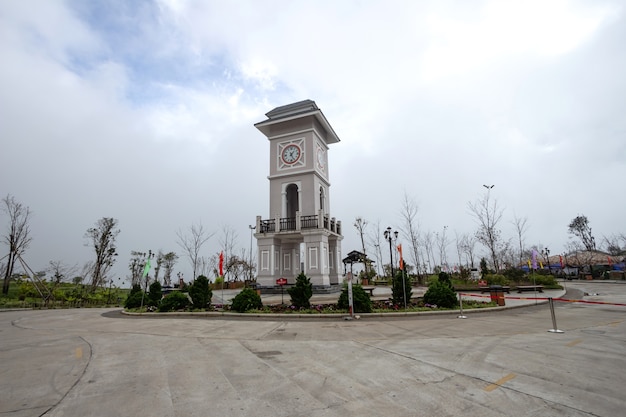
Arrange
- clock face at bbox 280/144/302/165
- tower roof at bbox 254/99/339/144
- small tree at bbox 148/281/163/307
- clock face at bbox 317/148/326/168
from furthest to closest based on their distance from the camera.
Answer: clock face at bbox 317/148/326/168, clock face at bbox 280/144/302/165, tower roof at bbox 254/99/339/144, small tree at bbox 148/281/163/307

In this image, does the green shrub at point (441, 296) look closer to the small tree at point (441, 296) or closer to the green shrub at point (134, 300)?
the small tree at point (441, 296)

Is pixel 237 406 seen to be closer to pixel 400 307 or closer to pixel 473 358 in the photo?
pixel 473 358

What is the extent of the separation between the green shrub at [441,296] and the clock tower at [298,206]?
9240 mm

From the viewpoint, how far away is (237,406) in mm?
3688

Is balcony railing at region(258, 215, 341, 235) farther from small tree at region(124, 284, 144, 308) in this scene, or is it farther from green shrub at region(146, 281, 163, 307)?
small tree at region(124, 284, 144, 308)

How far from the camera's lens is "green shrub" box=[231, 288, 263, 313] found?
41.9 feet

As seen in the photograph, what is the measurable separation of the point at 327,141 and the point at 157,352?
25.7m

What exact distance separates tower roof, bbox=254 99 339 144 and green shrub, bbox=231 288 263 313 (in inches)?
644

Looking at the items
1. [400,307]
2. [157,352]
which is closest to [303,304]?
[400,307]

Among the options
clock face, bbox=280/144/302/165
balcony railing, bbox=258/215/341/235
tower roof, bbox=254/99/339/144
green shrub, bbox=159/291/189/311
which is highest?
tower roof, bbox=254/99/339/144

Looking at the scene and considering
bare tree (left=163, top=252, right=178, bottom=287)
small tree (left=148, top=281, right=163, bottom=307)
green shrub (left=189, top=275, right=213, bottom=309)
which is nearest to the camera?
green shrub (left=189, top=275, right=213, bottom=309)

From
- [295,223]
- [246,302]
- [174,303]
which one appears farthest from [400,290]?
[295,223]

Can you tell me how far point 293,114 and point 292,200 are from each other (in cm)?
749

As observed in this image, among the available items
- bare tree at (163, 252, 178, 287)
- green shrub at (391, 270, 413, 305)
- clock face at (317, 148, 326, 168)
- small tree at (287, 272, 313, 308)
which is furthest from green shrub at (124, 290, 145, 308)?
bare tree at (163, 252, 178, 287)
